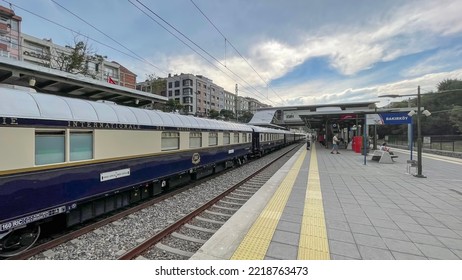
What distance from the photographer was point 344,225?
490 centimetres

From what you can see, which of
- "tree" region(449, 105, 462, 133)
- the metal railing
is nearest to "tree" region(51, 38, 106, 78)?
the metal railing

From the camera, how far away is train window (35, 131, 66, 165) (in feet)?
13.4

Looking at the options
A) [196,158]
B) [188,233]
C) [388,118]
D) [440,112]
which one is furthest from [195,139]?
[440,112]

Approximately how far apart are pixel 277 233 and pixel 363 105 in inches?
2006

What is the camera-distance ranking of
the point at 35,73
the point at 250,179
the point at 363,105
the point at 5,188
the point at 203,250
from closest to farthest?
the point at 5,188 → the point at 203,250 → the point at 35,73 → the point at 250,179 → the point at 363,105

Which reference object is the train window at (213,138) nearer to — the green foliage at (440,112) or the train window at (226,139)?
the train window at (226,139)

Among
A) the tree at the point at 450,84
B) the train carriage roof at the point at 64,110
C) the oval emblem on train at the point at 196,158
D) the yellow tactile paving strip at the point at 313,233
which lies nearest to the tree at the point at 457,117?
the tree at the point at 450,84

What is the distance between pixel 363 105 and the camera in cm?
4756

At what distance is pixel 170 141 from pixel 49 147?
3852mm

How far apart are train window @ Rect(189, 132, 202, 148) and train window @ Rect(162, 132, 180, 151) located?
84 cm

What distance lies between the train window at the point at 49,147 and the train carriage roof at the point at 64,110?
32 cm

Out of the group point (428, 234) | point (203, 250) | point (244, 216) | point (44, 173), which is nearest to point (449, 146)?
point (428, 234)

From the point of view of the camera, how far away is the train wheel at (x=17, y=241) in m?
3.90

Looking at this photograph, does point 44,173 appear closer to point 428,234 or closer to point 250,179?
point 428,234
